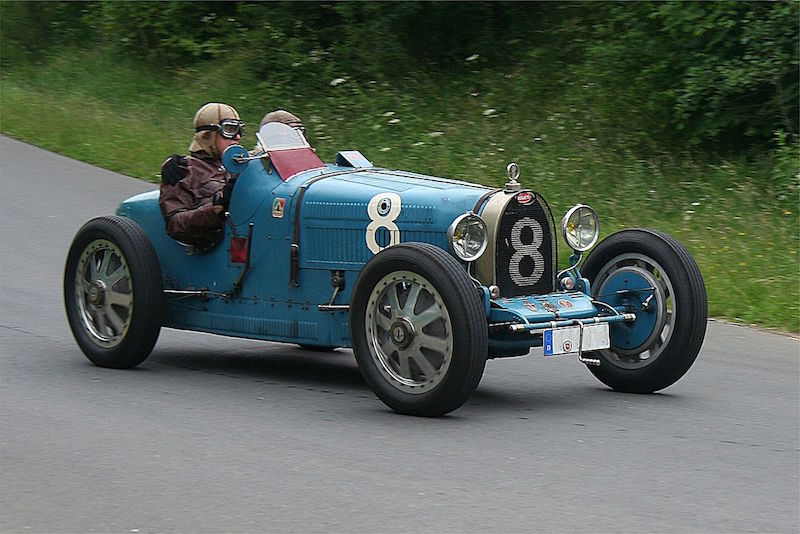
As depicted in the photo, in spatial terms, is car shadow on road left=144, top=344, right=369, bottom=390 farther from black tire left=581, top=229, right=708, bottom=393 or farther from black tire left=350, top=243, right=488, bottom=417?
black tire left=581, top=229, right=708, bottom=393

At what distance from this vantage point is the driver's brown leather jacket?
8.48 meters

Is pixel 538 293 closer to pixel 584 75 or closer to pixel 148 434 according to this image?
pixel 148 434

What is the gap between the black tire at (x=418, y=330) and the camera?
6898 mm

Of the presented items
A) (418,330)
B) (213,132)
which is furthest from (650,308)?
(213,132)

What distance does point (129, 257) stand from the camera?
8398 millimetres

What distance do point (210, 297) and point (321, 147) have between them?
9123 millimetres

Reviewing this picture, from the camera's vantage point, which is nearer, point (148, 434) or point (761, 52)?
point (148, 434)

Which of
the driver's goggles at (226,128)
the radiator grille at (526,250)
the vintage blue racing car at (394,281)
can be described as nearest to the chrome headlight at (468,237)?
the vintage blue racing car at (394,281)

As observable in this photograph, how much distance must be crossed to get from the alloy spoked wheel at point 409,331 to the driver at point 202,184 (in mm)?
1613

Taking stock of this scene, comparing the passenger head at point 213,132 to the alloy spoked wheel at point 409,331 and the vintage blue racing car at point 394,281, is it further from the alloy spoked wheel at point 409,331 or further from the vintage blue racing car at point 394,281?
the alloy spoked wheel at point 409,331

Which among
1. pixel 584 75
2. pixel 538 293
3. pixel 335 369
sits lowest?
pixel 335 369

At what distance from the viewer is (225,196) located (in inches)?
332

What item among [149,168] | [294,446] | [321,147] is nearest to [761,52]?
[321,147]

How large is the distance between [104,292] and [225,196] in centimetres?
103
